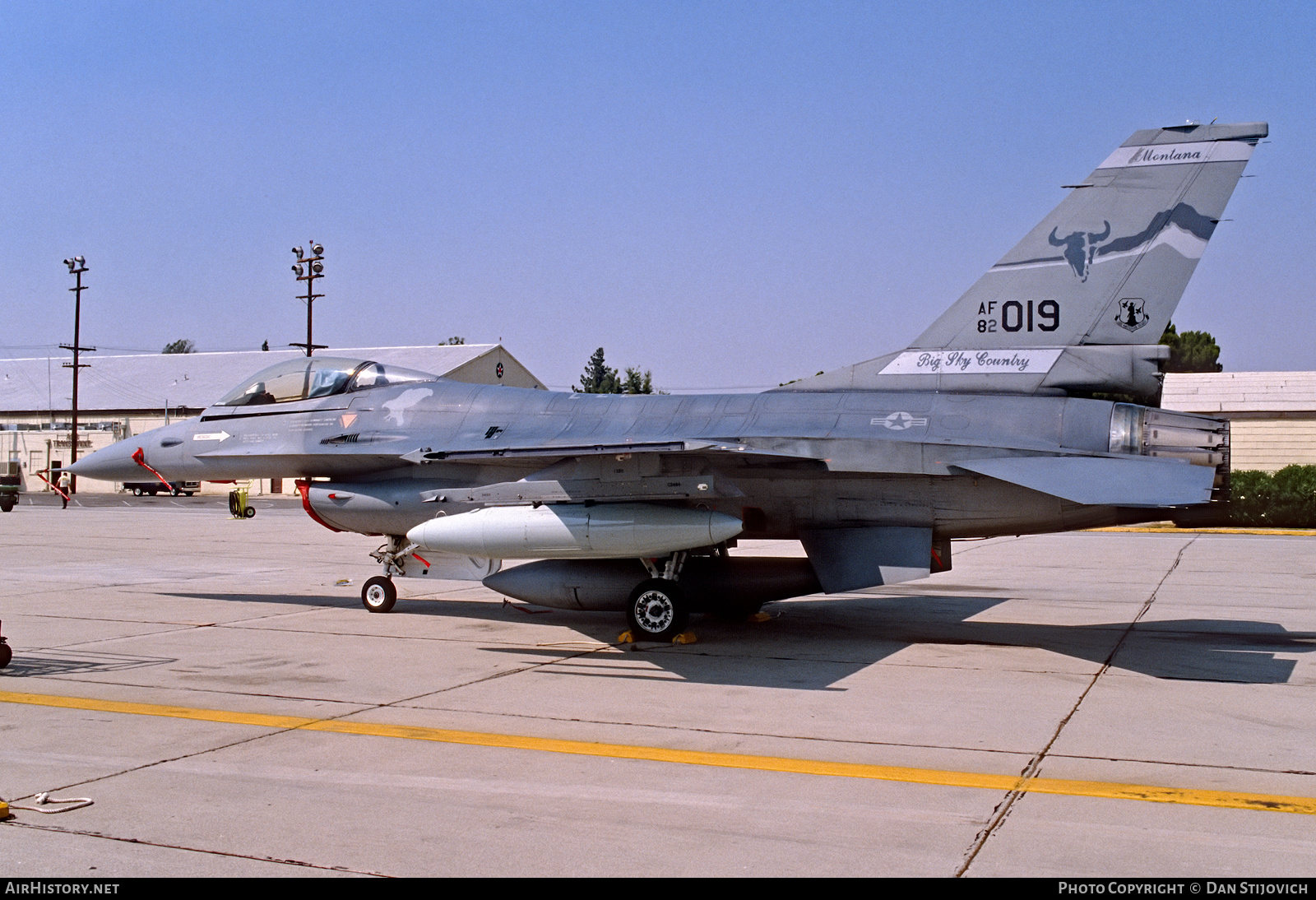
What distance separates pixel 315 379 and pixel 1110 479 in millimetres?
9520

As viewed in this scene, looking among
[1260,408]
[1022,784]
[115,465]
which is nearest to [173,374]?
[115,465]

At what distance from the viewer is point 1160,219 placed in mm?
10039

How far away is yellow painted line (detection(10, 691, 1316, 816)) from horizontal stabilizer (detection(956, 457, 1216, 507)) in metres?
3.40

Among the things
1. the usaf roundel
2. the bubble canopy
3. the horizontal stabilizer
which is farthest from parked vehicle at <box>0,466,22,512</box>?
the horizontal stabilizer

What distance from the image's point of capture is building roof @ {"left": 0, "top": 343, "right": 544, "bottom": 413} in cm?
5544

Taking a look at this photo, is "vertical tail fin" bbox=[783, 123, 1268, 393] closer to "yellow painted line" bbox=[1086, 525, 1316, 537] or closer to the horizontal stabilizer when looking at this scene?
the horizontal stabilizer

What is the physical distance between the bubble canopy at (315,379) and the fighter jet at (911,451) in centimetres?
174

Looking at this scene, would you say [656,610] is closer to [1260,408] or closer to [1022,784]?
[1022,784]

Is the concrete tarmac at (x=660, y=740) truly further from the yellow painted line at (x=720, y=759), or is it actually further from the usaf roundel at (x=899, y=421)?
the usaf roundel at (x=899, y=421)

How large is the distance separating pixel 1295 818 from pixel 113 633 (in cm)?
1113

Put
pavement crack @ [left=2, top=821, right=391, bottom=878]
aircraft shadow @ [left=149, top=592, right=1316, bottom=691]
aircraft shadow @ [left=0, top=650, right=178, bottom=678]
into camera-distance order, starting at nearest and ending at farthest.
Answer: pavement crack @ [left=2, top=821, right=391, bottom=878], aircraft shadow @ [left=0, top=650, right=178, bottom=678], aircraft shadow @ [left=149, top=592, right=1316, bottom=691]

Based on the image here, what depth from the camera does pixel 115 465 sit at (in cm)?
1416

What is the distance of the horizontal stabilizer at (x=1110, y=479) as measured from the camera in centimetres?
873

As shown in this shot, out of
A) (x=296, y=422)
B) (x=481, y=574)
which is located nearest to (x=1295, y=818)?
(x=481, y=574)
